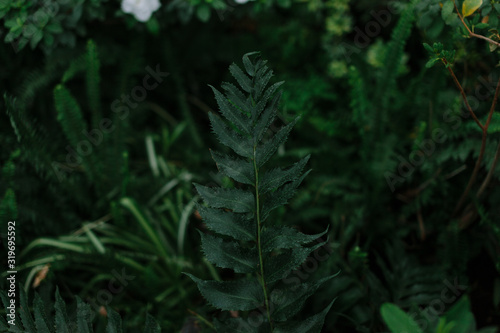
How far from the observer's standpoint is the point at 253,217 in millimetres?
1016

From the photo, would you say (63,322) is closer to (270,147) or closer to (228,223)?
(228,223)

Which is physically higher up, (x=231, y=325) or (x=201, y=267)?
(x=231, y=325)

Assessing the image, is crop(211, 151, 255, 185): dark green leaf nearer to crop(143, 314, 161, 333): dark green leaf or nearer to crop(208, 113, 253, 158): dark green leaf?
crop(208, 113, 253, 158): dark green leaf


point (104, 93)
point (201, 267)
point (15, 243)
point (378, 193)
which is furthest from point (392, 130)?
point (15, 243)

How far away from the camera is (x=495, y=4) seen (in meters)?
1.07

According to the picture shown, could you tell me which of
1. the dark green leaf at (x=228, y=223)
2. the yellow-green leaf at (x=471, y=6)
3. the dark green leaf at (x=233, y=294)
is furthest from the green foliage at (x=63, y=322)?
the yellow-green leaf at (x=471, y=6)

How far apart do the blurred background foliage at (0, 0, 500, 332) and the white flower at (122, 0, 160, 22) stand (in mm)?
66

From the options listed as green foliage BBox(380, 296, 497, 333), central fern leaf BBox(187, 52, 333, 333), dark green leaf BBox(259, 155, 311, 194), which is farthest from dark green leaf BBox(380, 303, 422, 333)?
dark green leaf BBox(259, 155, 311, 194)

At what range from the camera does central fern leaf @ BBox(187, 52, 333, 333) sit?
3.08ft

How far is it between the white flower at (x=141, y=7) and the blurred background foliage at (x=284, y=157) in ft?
0.22

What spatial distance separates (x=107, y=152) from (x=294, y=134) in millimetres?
868

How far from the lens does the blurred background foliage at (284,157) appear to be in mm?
1365

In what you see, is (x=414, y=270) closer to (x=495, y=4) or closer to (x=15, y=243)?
(x=495, y=4)

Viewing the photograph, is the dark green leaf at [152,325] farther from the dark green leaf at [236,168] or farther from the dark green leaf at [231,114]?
the dark green leaf at [231,114]
